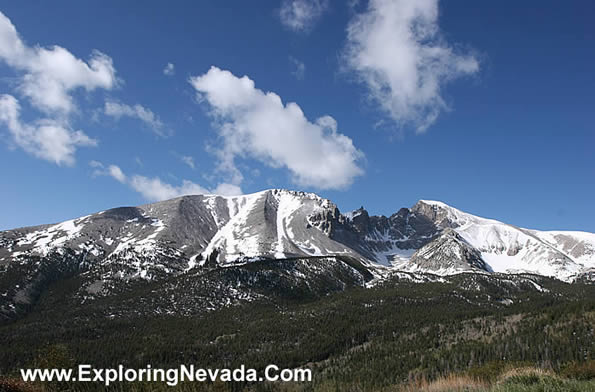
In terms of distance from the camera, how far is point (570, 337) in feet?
413

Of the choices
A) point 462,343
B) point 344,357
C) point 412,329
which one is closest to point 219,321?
point 344,357

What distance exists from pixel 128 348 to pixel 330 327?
88.0m

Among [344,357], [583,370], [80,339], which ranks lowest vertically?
[344,357]

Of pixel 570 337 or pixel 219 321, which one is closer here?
pixel 570 337

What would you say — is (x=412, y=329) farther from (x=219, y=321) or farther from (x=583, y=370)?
(x=583, y=370)

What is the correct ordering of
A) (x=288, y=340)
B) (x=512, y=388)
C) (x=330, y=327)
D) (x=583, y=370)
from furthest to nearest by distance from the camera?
1. (x=330, y=327)
2. (x=288, y=340)
3. (x=583, y=370)
4. (x=512, y=388)

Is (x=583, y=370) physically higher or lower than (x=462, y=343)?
higher

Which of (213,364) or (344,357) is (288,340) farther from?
(213,364)

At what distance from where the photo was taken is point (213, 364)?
14188 centimetres

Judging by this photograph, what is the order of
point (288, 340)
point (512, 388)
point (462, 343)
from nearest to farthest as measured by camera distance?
point (512, 388) < point (462, 343) < point (288, 340)

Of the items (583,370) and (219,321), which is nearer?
(583,370)

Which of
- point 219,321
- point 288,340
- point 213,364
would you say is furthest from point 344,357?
point 219,321

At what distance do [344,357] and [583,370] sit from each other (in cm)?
14713

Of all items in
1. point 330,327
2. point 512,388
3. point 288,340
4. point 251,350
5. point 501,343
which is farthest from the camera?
point 330,327
